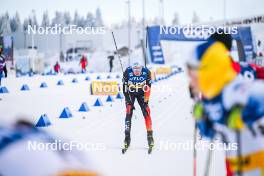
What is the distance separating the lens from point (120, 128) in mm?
10445

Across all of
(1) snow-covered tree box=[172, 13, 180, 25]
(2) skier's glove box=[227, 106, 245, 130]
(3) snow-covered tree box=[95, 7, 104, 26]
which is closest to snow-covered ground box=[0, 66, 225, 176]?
(2) skier's glove box=[227, 106, 245, 130]

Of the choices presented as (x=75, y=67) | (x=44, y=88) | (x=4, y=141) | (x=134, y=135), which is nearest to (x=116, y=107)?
(x=134, y=135)

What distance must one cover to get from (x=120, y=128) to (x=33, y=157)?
838cm

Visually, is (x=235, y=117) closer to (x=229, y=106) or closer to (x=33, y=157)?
A: (x=229, y=106)

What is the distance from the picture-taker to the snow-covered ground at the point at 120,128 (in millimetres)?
6715

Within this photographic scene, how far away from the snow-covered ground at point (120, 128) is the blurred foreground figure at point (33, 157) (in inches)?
10.4

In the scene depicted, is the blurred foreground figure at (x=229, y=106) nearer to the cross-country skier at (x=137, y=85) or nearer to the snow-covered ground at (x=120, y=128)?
the snow-covered ground at (x=120, y=128)

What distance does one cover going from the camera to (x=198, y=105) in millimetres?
3219

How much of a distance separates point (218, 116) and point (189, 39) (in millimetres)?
28790

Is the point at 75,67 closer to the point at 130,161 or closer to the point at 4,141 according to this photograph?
the point at 130,161

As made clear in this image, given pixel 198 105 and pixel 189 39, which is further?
pixel 189 39

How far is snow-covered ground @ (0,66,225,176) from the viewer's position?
6715 mm

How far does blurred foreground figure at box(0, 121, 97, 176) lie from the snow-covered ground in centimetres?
26

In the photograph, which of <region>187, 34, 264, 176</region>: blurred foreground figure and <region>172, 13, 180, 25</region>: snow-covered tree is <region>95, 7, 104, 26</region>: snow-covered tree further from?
<region>187, 34, 264, 176</region>: blurred foreground figure
